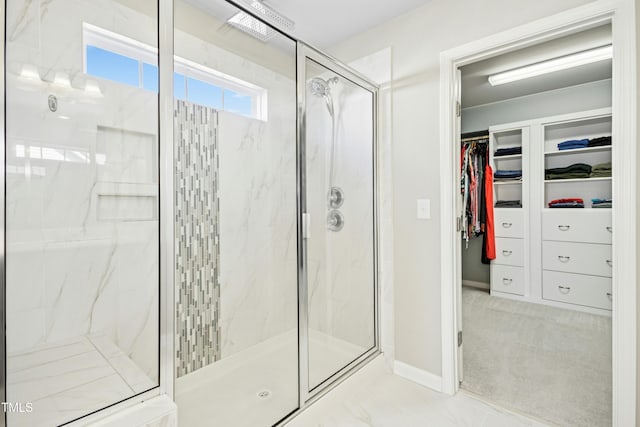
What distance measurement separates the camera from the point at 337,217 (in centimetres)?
213

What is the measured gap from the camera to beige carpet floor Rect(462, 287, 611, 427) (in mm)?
1822

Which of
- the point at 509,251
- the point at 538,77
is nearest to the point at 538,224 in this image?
the point at 509,251

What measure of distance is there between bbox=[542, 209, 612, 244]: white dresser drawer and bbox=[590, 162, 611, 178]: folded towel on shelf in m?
0.39

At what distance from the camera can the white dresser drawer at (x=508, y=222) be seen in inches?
148

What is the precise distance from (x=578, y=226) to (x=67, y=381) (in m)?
4.26

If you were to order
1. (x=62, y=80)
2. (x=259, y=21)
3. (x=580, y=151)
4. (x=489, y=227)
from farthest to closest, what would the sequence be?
(x=489, y=227) < (x=580, y=151) < (x=259, y=21) < (x=62, y=80)

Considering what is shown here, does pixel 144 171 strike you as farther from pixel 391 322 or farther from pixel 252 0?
pixel 391 322

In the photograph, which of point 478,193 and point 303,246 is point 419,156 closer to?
point 303,246

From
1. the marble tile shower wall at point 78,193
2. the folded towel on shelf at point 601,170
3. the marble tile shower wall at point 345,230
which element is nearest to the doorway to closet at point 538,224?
the folded towel on shelf at point 601,170

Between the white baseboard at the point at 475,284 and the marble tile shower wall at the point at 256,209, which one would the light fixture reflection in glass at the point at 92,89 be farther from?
the white baseboard at the point at 475,284

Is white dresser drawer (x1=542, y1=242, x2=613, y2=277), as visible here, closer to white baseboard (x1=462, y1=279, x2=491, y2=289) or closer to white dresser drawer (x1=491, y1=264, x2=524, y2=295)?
white dresser drawer (x1=491, y1=264, x2=524, y2=295)

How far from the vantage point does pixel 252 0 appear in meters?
1.62

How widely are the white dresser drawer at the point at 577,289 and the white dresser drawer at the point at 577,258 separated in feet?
0.20

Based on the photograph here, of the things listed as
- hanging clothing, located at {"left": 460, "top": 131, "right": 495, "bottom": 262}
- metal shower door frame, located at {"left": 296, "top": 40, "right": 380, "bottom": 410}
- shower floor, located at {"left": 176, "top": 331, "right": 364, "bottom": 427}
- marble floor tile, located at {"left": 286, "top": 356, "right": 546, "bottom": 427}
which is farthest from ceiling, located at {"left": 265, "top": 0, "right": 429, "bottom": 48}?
hanging clothing, located at {"left": 460, "top": 131, "right": 495, "bottom": 262}
